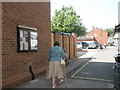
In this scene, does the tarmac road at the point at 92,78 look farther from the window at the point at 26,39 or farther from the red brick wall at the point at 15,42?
the window at the point at 26,39

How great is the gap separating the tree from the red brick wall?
21843 millimetres

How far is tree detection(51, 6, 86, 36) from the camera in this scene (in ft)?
95.2

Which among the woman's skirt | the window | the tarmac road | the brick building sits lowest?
the tarmac road

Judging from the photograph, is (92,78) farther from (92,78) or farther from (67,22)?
(67,22)

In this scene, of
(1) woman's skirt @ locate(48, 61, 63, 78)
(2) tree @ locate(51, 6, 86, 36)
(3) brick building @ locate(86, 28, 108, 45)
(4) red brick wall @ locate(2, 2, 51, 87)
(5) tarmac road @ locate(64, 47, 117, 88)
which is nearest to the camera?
(4) red brick wall @ locate(2, 2, 51, 87)

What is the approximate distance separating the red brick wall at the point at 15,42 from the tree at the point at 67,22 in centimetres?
2184

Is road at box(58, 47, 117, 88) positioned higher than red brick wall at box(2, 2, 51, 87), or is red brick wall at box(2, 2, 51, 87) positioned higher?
red brick wall at box(2, 2, 51, 87)

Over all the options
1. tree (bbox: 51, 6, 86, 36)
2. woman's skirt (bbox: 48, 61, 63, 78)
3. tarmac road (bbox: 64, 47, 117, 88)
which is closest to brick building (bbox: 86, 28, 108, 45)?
tree (bbox: 51, 6, 86, 36)

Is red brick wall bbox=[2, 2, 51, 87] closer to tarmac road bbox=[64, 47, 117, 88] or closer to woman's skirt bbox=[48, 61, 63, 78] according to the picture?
woman's skirt bbox=[48, 61, 63, 78]

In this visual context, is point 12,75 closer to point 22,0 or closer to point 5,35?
point 5,35

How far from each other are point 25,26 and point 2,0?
1.37 meters

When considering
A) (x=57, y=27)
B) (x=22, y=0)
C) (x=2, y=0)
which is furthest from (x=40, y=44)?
(x=57, y=27)

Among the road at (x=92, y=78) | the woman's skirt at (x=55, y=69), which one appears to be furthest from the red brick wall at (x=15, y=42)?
the road at (x=92, y=78)

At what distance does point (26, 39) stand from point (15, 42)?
2.17 ft
